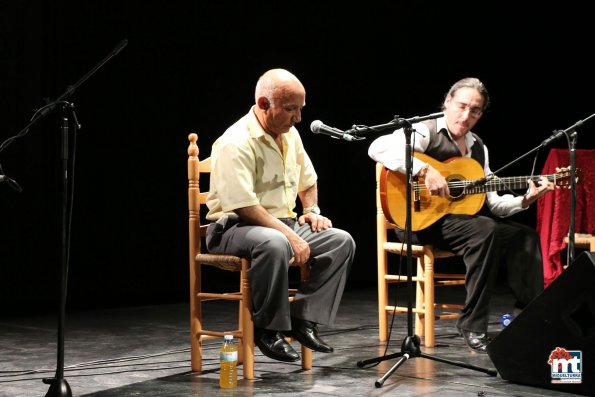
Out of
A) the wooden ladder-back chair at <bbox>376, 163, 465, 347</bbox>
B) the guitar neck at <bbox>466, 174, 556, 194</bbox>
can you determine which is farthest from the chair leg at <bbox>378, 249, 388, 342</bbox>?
the guitar neck at <bbox>466, 174, 556, 194</bbox>

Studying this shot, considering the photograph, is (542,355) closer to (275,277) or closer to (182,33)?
(275,277)

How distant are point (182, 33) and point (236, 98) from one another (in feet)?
1.90

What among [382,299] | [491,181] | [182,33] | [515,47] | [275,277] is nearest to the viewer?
[275,277]

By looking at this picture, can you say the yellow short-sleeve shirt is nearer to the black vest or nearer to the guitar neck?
the black vest

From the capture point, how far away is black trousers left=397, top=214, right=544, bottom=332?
3471mm

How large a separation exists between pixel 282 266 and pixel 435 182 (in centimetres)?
99

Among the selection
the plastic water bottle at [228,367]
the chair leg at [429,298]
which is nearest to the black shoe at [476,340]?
the chair leg at [429,298]

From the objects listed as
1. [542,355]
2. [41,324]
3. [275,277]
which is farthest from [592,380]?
[41,324]

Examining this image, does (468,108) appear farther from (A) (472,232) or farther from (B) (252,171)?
(B) (252,171)

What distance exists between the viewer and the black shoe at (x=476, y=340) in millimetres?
3471

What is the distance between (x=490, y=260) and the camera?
3.46 meters

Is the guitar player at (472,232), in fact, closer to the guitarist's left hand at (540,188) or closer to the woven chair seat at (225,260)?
the guitarist's left hand at (540,188)

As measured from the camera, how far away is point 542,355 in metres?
2.57

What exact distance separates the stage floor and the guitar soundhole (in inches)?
25.9
